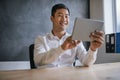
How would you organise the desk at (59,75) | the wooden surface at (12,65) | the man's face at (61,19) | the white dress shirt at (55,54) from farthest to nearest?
1. the wooden surface at (12,65)
2. the man's face at (61,19)
3. the white dress shirt at (55,54)
4. the desk at (59,75)

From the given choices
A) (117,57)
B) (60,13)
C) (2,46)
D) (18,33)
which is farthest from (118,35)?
(2,46)

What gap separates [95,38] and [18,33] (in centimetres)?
122

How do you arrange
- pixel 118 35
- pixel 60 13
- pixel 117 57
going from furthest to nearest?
1. pixel 117 57
2. pixel 118 35
3. pixel 60 13

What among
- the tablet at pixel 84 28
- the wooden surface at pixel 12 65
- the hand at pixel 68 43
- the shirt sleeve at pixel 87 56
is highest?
the tablet at pixel 84 28

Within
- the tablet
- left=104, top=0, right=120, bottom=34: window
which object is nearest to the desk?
the tablet

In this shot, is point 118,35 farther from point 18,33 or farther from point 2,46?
point 2,46

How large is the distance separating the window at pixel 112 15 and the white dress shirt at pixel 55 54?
Result: 1.22m

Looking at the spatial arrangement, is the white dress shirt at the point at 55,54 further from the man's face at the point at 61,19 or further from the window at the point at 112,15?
the window at the point at 112,15

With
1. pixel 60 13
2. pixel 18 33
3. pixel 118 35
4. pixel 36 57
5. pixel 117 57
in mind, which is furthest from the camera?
pixel 117 57

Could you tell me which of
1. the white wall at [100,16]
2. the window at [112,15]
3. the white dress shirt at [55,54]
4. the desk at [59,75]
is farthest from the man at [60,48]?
the window at [112,15]

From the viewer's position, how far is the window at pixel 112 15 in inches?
110

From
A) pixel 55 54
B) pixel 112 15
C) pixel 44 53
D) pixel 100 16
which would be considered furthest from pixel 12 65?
pixel 112 15

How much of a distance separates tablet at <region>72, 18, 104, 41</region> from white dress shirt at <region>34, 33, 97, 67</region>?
0.19 metres

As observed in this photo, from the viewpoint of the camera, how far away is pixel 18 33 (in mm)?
2324
